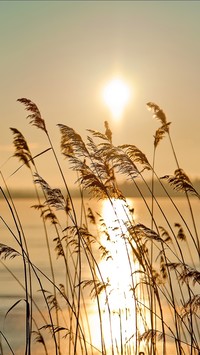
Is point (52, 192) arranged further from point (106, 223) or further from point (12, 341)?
point (12, 341)

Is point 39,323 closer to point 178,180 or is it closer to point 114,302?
point 114,302

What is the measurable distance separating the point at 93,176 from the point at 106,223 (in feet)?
5.38

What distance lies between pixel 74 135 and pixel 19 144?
509 mm

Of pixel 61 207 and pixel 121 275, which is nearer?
pixel 61 207

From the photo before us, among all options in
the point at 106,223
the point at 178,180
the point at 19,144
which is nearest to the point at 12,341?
the point at 106,223

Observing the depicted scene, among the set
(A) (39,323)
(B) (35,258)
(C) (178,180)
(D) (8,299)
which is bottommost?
(C) (178,180)

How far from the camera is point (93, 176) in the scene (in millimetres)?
5152

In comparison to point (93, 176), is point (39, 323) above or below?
above

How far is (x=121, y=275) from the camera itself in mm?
7352

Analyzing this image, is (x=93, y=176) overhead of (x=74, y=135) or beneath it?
beneath

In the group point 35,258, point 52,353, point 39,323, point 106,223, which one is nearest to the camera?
point 106,223

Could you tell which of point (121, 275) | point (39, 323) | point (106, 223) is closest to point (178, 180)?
point (106, 223)

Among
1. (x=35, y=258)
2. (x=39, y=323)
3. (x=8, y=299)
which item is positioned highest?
(x=35, y=258)

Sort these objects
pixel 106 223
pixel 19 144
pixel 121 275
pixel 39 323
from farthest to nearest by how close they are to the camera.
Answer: pixel 39 323 → pixel 121 275 → pixel 106 223 → pixel 19 144
